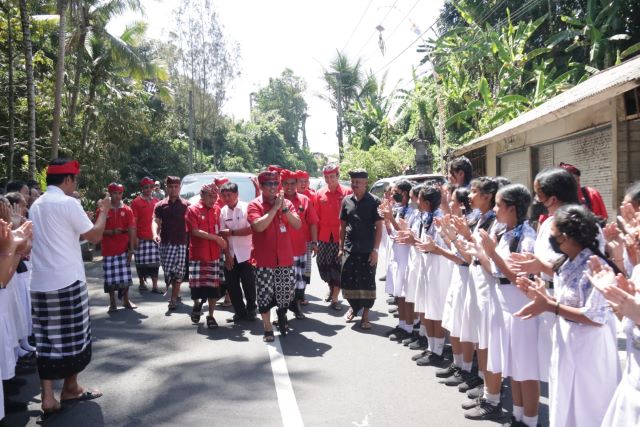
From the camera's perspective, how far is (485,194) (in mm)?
4332

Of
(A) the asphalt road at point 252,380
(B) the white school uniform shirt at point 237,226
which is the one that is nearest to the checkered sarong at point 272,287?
(A) the asphalt road at point 252,380

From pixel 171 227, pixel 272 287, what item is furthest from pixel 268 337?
Answer: pixel 171 227

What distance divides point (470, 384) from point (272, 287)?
266cm

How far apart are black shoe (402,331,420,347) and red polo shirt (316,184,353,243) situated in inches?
93.7

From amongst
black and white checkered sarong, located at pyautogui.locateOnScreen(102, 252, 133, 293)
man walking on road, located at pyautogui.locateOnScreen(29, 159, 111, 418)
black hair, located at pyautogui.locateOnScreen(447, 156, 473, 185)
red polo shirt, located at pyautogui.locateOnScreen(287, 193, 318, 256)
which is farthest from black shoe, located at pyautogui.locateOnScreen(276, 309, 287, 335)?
black and white checkered sarong, located at pyautogui.locateOnScreen(102, 252, 133, 293)

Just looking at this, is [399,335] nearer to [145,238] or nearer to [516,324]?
[516,324]

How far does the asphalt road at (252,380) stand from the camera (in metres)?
4.26

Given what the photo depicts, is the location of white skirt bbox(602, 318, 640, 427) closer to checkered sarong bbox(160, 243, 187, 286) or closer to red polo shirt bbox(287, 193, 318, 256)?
red polo shirt bbox(287, 193, 318, 256)

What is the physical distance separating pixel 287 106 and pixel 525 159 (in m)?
50.8

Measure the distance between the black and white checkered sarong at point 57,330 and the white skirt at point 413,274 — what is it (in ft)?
11.0

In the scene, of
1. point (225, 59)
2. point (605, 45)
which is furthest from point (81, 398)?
point (225, 59)

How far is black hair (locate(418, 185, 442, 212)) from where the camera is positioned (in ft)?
18.4

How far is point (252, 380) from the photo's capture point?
200 inches

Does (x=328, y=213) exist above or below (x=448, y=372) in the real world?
above
